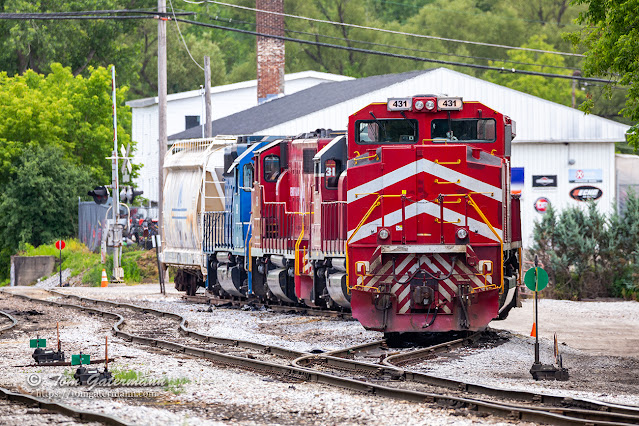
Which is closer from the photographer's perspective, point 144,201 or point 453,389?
point 453,389

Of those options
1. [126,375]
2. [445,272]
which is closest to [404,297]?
[445,272]

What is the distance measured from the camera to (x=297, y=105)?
144ft

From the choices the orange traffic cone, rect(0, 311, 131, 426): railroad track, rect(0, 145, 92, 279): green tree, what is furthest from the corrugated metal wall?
rect(0, 311, 131, 426): railroad track

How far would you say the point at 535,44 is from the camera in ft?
236

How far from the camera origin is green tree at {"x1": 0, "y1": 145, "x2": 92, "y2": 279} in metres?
46.2

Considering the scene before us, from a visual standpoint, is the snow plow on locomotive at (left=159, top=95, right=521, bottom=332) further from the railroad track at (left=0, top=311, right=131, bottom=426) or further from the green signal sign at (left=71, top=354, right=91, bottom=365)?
the railroad track at (left=0, top=311, right=131, bottom=426)

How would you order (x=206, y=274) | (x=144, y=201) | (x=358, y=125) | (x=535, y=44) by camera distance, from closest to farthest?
(x=358, y=125)
(x=206, y=274)
(x=144, y=201)
(x=535, y=44)

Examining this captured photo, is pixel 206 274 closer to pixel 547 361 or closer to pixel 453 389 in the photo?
pixel 547 361

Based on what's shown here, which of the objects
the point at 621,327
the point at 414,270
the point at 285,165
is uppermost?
the point at 285,165

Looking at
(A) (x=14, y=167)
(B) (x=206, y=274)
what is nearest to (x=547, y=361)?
(B) (x=206, y=274)

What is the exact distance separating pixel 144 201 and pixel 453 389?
151ft

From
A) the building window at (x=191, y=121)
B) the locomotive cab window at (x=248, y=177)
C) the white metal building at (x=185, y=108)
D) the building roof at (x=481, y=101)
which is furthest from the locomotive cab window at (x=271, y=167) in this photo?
the building window at (x=191, y=121)

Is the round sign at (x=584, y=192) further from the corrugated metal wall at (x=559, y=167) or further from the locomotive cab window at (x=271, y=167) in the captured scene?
the locomotive cab window at (x=271, y=167)

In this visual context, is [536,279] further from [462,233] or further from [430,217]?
[430,217]
